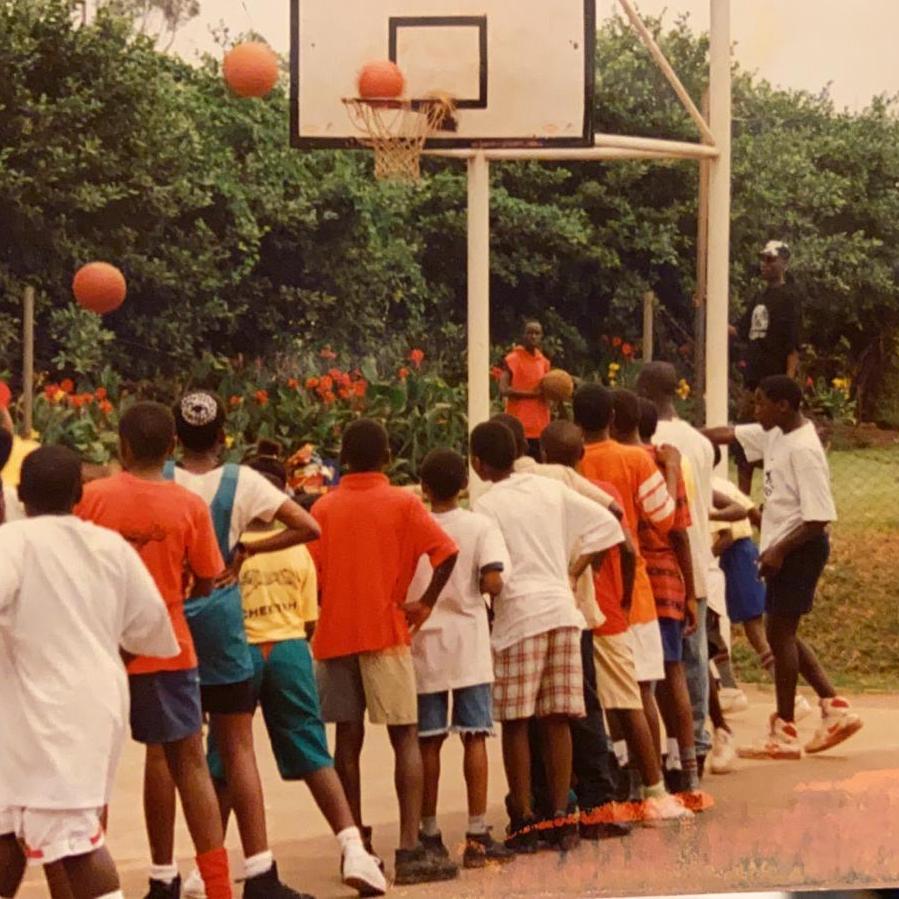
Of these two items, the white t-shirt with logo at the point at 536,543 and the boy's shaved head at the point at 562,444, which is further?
the boy's shaved head at the point at 562,444

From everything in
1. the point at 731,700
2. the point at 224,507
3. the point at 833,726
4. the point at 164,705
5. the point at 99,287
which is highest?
the point at 99,287

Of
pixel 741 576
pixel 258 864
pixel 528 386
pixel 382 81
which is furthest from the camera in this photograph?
pixel 528 386

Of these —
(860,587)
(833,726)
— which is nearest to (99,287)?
(860,587)

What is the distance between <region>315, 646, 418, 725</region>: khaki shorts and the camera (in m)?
6.61

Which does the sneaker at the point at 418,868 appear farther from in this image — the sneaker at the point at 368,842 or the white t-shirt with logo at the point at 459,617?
the white t-shirt with logo at the point at 459,617

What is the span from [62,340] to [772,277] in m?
6.10

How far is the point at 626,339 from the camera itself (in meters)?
18.7

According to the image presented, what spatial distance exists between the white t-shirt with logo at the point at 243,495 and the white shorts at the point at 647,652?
1.76m

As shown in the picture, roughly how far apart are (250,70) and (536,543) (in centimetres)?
394

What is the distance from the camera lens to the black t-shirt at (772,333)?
11805 millimetres

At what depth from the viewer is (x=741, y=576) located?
364 inches

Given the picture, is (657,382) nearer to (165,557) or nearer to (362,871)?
(362,871)

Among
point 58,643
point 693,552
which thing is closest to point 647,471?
point 693,552

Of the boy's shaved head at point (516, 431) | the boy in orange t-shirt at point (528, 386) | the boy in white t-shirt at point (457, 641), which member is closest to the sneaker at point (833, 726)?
the boy's shaved head at point (516, 431)
